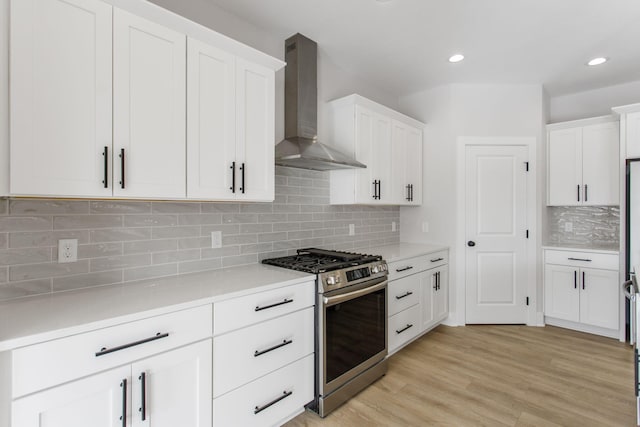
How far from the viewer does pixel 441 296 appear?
3668 millimetres

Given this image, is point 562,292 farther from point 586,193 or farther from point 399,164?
point 399,164

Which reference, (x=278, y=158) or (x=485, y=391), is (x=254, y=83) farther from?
(x=485, y=391)

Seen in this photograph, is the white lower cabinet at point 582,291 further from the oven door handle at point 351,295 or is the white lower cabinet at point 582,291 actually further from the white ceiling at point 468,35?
the oven door handle at point 351,295

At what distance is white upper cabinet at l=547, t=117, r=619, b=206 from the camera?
3.59 meters

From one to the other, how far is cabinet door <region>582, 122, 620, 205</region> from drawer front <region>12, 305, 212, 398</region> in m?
4.26

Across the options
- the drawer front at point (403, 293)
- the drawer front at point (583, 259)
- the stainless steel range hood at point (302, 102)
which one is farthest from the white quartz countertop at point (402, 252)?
the drawer front at point (583, 259)

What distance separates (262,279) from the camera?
1.98 meters

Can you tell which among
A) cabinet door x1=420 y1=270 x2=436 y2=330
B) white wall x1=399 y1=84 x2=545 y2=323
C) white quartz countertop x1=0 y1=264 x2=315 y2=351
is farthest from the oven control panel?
white wall x1=399 y1=84 x2=545 y2=323

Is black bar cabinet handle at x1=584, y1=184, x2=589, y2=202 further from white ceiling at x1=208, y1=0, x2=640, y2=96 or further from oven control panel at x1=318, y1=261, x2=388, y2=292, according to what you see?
oven control panel at x1=318, y1=261, x2=388, y2=292

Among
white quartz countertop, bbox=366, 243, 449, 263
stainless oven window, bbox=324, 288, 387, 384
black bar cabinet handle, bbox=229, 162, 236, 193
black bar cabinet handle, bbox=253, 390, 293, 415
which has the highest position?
black bar cabinet handle, bbox=229, 162, 236, 193

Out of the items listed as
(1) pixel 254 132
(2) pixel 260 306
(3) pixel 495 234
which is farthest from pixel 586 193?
(2) pixel 260 306

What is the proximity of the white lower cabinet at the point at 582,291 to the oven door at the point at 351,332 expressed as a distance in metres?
→ 2.40

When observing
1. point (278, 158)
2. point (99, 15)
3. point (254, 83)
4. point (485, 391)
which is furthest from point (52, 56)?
point (485, 391)

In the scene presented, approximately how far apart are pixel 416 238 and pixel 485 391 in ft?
6.48
